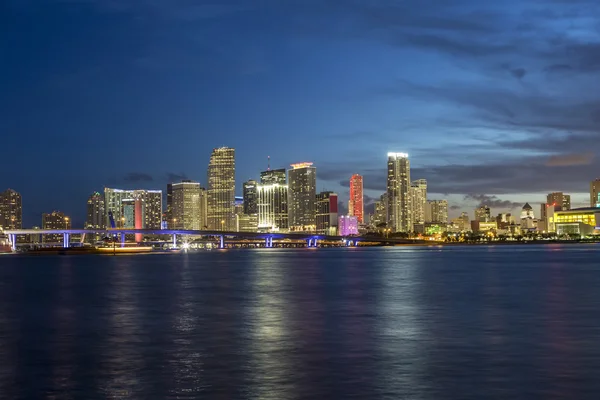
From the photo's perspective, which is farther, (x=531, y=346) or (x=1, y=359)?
(x=531, y=346)

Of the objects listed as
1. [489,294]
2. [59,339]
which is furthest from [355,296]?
[59,339]

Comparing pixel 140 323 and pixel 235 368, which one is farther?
pixel 140 323

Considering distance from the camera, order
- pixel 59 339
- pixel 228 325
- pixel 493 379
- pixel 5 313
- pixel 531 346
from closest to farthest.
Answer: pixel 493 379, pixel 531 346, pixel 59 339, pixel 228 325, pixel 5 313

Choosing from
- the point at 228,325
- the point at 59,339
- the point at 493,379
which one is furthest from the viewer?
the point at 228,325

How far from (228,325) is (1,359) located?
1255 centimetres

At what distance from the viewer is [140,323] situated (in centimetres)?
3975

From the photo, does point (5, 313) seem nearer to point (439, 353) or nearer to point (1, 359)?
point (1, 359)

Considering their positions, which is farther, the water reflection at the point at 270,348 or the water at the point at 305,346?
the water at the point at 305,346

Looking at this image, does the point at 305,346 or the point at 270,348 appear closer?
the point at 270,348

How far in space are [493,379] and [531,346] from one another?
24.8ft

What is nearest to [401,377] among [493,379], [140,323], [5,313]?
[493,379]

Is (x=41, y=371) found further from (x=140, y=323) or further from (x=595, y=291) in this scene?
(x=595, y=291)

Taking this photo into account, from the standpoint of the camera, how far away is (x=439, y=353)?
28.3 meters

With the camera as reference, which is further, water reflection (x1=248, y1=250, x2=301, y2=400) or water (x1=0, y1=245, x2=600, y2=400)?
water (x1=0, y1=245, x2=600, y2=400)
